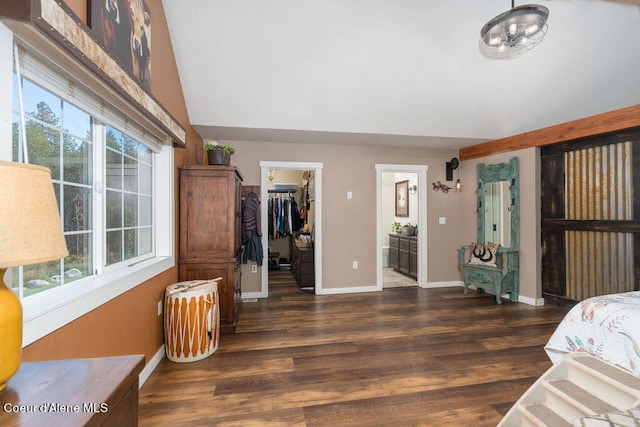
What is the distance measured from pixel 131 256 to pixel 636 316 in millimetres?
3094

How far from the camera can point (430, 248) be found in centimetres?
468

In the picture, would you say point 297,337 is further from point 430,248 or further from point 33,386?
point 430,248

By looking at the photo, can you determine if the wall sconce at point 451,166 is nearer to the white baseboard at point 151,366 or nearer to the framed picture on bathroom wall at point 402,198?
the framed picture on bathroom wall at point 402,198

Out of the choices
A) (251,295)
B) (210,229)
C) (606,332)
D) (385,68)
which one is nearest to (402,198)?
(385,68)

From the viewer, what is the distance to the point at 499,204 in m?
4.21

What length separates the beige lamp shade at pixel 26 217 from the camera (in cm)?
60

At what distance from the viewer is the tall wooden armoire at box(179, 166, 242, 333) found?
2.80 m

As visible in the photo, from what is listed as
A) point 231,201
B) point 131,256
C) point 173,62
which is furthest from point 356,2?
point 131,256

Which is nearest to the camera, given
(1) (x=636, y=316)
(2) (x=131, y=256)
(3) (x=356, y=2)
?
(1) (x=636, y=316)

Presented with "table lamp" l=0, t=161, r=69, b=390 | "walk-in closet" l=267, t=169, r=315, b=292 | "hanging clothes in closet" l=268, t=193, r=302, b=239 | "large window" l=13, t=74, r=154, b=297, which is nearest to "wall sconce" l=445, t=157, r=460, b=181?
"walk-in closet" l=267, t=169, r=315, b=292

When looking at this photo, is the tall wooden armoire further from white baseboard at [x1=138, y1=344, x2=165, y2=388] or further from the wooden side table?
the wooden side table

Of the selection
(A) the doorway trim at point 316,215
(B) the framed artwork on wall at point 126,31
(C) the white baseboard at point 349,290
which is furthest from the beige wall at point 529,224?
(B) the framed artwork on wall at point 126,31

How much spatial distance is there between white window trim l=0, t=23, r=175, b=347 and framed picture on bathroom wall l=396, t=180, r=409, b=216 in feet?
15.9

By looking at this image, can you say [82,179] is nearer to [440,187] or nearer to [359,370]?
[359,370]
